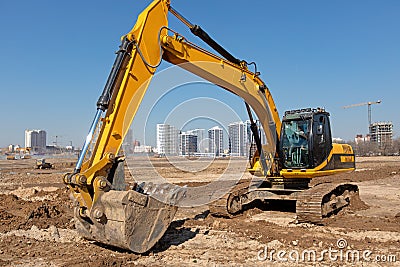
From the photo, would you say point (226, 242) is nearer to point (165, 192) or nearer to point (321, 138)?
point (165, 192)

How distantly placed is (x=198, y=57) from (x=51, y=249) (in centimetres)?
447

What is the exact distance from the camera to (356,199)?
11039 millimetres

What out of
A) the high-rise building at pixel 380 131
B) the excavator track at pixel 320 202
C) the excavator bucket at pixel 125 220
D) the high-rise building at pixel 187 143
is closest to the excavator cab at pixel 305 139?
the excavator track at pixel 320 202

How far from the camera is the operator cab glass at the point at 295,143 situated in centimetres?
965

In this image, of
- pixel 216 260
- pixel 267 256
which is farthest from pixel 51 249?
pixel 267 256

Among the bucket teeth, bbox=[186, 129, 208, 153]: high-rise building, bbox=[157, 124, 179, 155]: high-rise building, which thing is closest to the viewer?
the bucket teeth

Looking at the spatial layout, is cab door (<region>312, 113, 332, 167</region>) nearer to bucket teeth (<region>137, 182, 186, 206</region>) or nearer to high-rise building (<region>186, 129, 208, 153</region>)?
high-rise building (<region>186, 129, 208, 153</region>)

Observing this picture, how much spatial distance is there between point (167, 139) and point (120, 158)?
10.5ft

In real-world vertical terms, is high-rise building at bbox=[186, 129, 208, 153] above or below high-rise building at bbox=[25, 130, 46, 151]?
below

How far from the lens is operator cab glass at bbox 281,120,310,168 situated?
9.65 meters

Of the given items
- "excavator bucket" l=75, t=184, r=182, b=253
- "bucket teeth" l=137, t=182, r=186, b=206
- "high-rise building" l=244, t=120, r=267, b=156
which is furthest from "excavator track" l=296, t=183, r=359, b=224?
"excavator bucket" l=75, t=184, r=182, b=253

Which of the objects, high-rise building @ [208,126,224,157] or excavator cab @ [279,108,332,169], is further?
excavator cab @ [279,108,332,169]

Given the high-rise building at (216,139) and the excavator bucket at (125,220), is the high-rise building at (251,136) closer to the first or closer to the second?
the high-rise building at (216,139)

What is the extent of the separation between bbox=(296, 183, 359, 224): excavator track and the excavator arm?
10.9 ft
